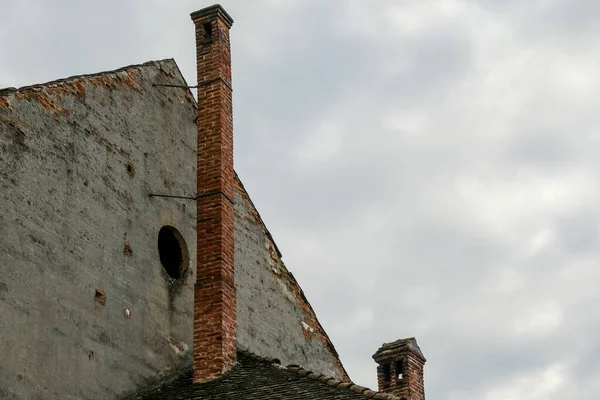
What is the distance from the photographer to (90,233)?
16156 mm

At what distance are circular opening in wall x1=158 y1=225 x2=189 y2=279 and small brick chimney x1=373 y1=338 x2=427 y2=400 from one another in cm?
333

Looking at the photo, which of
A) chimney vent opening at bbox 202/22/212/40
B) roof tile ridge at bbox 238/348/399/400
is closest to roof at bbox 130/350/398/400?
roof tile ridge at bbox 238/348/399/400

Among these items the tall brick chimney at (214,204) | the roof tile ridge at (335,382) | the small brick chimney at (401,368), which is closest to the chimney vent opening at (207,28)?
the tall brick chimney at (214,204)

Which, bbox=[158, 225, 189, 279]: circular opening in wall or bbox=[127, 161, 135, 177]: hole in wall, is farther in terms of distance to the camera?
bbox=[158, 225, 189, 279]: circular opening in wall

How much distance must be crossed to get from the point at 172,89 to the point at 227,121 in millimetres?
1274

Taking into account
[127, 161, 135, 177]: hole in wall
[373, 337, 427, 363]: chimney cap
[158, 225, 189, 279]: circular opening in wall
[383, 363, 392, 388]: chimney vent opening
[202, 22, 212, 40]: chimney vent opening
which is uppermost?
[202, 22, 212, 40]: chimney vent opening

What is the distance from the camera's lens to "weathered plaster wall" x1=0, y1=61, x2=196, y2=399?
14711mm

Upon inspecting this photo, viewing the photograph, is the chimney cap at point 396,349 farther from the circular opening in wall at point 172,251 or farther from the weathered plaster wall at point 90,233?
the circular opening in wall at point 172,251

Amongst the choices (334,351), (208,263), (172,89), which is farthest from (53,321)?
(334,351)

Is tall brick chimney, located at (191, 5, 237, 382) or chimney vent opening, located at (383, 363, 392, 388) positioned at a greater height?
tall brick chimney, located at (191, 5, 237, 382)

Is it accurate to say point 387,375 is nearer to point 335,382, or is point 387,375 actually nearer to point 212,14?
point 335,382

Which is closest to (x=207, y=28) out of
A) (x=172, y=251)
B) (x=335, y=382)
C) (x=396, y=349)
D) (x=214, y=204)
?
(x=214, y=204)

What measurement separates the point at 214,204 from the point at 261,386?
331 centimetres

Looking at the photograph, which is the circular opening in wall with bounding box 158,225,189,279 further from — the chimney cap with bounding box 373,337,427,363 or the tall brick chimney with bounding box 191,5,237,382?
the chimney cap with bounding box 373,337,427,363
